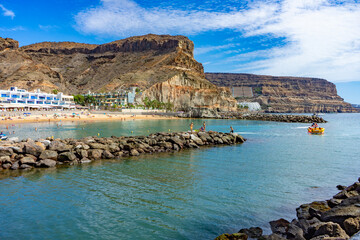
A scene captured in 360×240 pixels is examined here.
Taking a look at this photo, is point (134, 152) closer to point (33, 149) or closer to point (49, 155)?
point (49, 155)

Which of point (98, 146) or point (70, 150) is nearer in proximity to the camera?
point (70, 150)

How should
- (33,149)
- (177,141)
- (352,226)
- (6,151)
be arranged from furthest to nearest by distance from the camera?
1. (177,141)
2. (33,149)
3. (6,151)
4. (352,226)

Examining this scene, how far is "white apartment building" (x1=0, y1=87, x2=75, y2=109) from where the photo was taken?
309 ft

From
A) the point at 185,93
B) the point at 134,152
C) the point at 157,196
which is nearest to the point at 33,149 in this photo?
the point at 134,152

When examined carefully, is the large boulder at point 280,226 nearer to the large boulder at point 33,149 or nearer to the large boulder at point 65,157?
the large boulder at point 65,157

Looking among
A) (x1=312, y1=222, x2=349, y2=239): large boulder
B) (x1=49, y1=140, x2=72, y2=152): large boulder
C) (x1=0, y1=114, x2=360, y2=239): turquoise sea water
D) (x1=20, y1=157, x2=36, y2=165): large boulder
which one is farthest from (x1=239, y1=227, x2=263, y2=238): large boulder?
(x1=49, y1=140, x2=72, y2=152): large boulder

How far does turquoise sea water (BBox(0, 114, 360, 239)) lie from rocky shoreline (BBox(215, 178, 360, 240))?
641mm

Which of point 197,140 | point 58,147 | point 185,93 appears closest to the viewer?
point 58,147

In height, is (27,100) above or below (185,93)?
below

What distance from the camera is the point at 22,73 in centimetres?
15925

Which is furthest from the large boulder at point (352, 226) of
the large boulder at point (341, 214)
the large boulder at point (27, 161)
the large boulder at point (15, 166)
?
the large boulder at point (15, 166)

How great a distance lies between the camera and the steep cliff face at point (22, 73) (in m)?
148

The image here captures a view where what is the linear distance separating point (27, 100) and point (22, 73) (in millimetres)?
66691

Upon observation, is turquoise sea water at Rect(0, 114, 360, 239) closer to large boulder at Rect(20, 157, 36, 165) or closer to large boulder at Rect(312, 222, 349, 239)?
large boulder at Rect(20, 157, 36, 165)
